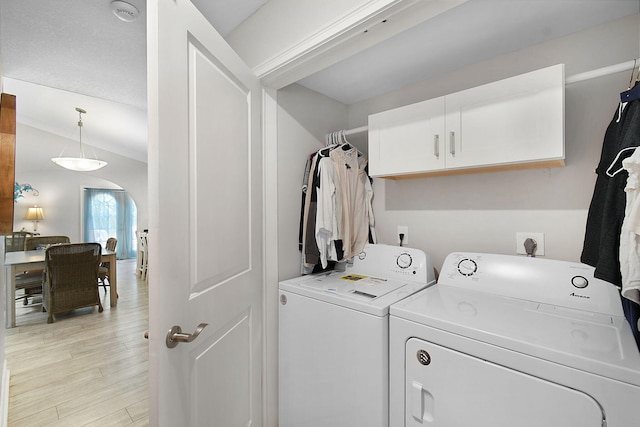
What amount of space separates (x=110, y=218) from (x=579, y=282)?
9790 mm

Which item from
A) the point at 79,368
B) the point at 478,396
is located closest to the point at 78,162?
the point at 79,368

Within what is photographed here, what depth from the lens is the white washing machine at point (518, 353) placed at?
78 centimetres

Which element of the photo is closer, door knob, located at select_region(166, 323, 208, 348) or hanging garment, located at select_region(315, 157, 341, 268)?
door knob, located at select_region(166, 323, 208, 348)

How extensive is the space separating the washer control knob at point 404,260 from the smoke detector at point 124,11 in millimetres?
1921

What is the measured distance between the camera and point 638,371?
0.72 meters

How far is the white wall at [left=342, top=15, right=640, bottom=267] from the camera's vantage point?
4.23 ft

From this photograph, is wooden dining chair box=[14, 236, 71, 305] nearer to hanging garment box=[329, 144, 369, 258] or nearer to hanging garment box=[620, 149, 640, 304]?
hanging garment box=[329, 144, 369, 258]

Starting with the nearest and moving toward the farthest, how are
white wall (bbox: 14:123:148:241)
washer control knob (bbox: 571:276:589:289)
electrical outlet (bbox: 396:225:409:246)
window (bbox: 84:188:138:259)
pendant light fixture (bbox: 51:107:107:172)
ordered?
washer control knob (bbox: 571:276:589:289) < electrical outlet (bbox: 396:225:409:246) < pendant light fixture (bbox: 51:107:107:172) < white wall (bbox: 14:123:148:241) < window (bbox: 84:188:138:259)

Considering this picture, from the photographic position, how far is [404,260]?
1.65m

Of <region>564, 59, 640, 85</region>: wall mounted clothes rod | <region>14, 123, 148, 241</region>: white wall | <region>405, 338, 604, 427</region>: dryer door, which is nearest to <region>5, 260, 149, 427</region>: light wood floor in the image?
<region>405, 338, 604, 427</region>: dryer door

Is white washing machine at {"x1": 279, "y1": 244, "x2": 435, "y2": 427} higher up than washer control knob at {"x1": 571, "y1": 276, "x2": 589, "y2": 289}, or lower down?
lower down

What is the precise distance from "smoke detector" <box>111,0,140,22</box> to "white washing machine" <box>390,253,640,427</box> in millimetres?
1915

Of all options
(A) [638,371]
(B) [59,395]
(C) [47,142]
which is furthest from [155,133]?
(C) [47,142]

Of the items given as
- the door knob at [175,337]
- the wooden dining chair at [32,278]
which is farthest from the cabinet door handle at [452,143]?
the wooden dining chair at [32,278]
